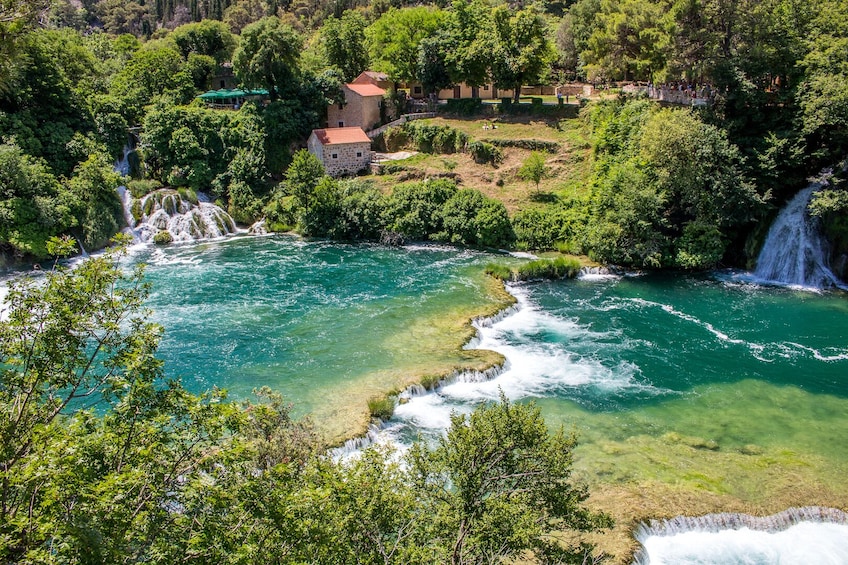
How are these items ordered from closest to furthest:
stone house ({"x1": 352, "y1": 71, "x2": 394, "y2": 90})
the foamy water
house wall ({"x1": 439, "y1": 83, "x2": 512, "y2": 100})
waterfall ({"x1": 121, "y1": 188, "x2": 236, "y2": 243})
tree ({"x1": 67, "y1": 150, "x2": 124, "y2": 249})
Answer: the foamy water, tree ({"x1": 67, "y1": 150, "x2": 124, "y2": 249}), waterfall ({"x1": 121, "y1": 188, "x2": 236, "y2": 243}), stone house ({"x1": 352, "y1": 71, "x2": 394, "y2": 90}), house wall ({"x1": 439, "y1": 83, "x2": 512, "y2": 100})

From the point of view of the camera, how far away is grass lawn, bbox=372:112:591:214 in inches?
2311

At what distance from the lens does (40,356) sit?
46.0ft

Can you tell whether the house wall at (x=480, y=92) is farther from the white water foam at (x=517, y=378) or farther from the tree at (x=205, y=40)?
the white water foam at (x=517, y=378)

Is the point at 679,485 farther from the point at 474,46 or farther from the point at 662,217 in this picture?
the point at 474,46

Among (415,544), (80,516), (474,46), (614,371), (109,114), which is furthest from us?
(474,46)

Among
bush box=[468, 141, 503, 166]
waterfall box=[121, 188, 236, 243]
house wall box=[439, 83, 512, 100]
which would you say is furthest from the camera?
house wall box=[439, 83, 512, 100]

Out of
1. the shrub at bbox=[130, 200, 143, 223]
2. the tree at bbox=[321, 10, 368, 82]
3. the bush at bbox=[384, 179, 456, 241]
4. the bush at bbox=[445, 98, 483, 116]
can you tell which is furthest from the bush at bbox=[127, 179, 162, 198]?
the bush at bbox=[445, 98, 483, 116]

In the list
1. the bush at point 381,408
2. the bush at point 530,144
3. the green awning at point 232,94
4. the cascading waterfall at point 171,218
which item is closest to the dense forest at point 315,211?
the cascading waterfall at point 171,218

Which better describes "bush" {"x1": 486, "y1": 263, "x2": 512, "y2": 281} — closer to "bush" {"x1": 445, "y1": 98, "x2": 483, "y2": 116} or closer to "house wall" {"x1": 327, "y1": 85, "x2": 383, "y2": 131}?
"bush" {"x1": 445, "y1": 98, "x2": 483, "y2": 116}

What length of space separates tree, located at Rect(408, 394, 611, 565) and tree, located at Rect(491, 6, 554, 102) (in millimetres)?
54975

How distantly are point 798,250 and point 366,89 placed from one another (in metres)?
47.2

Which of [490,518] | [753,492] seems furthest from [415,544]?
[753,492]

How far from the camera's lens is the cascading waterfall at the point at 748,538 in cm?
2270

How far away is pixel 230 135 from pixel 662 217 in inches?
1699
